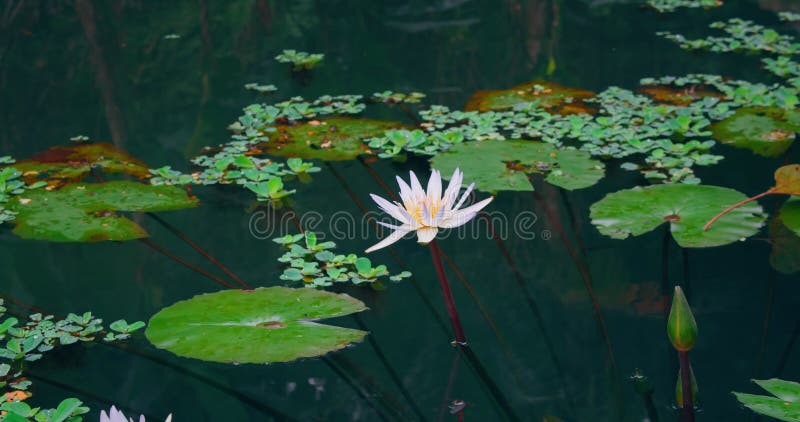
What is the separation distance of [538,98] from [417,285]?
197cm

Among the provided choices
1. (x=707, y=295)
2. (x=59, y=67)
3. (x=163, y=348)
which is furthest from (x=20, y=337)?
(x=59, y=67)

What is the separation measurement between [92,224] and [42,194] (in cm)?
41

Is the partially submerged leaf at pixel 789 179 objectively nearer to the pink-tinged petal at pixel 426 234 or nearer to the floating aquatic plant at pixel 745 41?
the pink-tinged petal at pixel 426 234

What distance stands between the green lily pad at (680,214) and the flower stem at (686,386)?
0.85 metres

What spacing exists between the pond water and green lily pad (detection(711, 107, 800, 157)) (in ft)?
0.24

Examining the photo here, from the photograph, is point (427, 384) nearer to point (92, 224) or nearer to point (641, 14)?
point (92, 224)

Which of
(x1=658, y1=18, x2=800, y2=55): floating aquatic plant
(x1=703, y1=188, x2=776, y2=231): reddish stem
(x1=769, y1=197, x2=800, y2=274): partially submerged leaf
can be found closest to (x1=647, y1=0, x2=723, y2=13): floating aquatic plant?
(x1=658, y1=18, x2=800, y2=55): floating aquatic plant

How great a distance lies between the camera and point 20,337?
224 centimetres

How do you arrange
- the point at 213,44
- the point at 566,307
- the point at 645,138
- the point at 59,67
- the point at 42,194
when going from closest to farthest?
1. the point at 566,307
2. the point at 42,194
3. the point at 645,138
4. the point at 59,67
5. the point at 213,44

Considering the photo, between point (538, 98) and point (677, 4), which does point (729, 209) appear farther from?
point (677, 4)

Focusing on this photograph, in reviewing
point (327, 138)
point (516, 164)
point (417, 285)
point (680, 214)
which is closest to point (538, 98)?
point (516, 164)

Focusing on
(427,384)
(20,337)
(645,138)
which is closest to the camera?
(427,384)

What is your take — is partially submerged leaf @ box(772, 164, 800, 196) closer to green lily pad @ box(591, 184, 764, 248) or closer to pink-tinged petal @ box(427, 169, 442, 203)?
green lily pad @ box(591, 184, 764, 248)

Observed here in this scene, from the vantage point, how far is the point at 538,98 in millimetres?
4156
